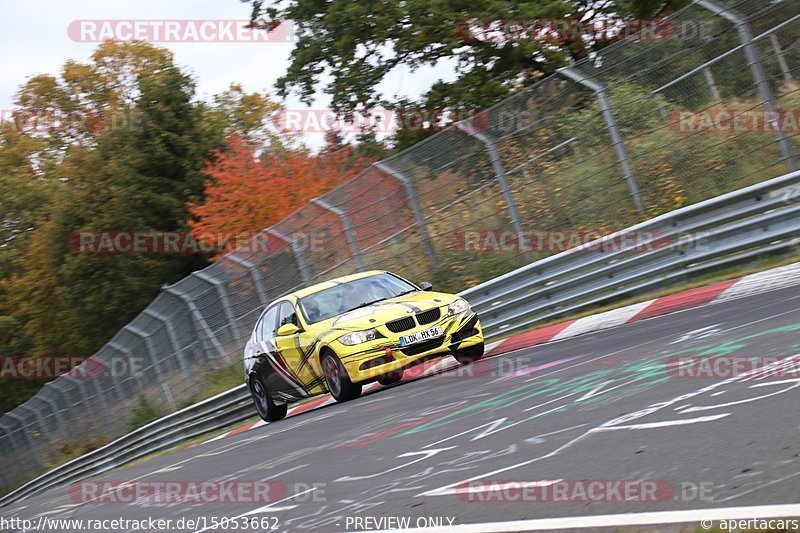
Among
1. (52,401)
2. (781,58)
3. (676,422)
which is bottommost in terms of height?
(676,422)

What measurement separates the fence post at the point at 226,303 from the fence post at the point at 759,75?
38.7 ft

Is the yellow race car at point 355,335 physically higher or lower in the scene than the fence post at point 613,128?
lower

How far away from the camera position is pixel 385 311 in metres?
13.1

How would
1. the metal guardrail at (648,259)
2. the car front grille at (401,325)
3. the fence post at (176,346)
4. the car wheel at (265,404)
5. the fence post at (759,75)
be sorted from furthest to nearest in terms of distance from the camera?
1. the fence post at (176,346)
2. the car wheel at (265,404)
3. the fence post at (759,75)
4. the car front grille at (401,325)
5. the metal guardrail at (648,259)

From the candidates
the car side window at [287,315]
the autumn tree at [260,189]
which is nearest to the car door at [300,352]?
the car side window at [287,315]

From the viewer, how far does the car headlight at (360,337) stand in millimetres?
12734

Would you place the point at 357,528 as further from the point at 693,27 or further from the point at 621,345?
the point at 693,27

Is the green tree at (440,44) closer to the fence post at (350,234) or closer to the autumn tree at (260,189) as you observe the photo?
the autumn tree at (260,189)

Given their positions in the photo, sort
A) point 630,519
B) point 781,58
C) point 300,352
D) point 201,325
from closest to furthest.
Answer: point 630,519, point 781,58, point 300,352, point 201,325

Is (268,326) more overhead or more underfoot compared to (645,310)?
more overhead

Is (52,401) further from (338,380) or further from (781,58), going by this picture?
(781,58)

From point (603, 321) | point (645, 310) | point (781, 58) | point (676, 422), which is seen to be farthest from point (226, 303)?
point (676, 422)

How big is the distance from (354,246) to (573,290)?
5.25m

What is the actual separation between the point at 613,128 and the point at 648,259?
207cm
